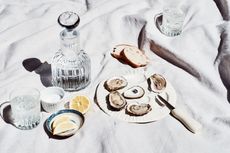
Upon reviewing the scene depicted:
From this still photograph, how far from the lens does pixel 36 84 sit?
4.00 feet

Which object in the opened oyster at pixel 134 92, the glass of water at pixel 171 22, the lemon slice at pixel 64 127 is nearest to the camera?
the lemon slice at pixel 64 127

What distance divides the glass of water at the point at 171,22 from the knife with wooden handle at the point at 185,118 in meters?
0.33

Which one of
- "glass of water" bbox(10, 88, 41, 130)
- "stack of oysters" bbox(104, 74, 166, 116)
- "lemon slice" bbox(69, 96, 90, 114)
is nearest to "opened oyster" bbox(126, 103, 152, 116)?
"stack of oysters" bbox(104, 74, 166, 116)

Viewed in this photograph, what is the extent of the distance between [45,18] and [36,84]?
31 centimetres

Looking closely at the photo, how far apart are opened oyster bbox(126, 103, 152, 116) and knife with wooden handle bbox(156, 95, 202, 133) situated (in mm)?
52

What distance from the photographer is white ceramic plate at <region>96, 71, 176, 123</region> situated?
1.11m

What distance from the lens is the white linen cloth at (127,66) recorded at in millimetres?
1053

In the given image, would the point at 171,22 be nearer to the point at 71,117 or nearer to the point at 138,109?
the point at 138,109

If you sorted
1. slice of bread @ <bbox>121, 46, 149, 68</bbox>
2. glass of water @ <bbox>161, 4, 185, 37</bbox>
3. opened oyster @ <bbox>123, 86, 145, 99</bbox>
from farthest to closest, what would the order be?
glass of water @ <bbox>161, 4, 185, 37</bbox> → slice of bread @ <bbox>121, 46, 149, 68</bbox> → opened oyster @ <bbox>123, 86, 145, 99</bbox>

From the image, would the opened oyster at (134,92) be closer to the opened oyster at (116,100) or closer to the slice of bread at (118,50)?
the opened oyster at (116,100)

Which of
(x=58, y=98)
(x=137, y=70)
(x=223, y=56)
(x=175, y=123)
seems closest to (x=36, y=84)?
(x=58, y=98)

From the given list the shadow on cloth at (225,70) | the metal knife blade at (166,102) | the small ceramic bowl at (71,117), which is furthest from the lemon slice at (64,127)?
the shadow on cloth at (225,70)

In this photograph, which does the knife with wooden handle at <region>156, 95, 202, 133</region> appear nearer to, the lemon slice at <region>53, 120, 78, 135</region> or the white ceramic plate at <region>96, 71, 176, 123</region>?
the white ceramic plate at <region>96, 71, 176, 123</region>

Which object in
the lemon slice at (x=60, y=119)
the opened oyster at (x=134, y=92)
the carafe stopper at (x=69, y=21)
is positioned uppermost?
the carafe stopper at (x=69, y=21)
